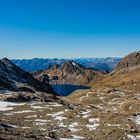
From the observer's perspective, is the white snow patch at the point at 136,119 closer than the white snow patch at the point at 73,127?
No

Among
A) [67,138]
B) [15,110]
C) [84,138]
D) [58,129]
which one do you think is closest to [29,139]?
[67,138]

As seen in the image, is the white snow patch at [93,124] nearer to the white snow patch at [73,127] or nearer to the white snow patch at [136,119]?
the white snow patch at [73,127]

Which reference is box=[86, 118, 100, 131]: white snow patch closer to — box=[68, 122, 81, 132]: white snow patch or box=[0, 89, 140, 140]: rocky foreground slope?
box=[0, 89, 140, 140]: rocky foreground slope

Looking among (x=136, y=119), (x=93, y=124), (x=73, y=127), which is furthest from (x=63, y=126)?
(x=136, y=119)

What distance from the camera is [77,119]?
66.6 metres

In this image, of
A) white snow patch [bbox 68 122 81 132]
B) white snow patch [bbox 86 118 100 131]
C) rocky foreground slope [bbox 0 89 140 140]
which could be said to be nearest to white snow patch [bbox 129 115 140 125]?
rocky foreground slope [bbox 0 89 140 140]

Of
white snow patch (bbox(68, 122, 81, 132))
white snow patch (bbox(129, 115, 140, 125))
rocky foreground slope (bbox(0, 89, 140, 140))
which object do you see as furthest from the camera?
white snow patch (bbox(129, 115, 140, 125))

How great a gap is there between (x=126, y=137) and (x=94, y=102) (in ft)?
318

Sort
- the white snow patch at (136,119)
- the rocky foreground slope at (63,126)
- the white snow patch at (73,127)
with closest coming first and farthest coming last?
the rocky foreground slope at (63,126) < the white snow patch at (73,127) < the white snow patch at (136,119)

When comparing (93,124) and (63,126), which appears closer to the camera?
(63,126)

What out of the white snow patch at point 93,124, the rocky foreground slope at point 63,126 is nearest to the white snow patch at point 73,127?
the rocky foreground slope at point 63,126

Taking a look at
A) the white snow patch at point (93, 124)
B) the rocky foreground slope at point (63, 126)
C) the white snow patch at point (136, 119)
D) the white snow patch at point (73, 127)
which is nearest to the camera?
the rocky foreground slope at point (63, 126)

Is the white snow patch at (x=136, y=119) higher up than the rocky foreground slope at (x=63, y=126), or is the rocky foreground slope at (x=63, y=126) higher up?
the rocky foreground slope at (x=63, y=126)

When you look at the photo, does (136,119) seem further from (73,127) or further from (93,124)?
(73,127)
